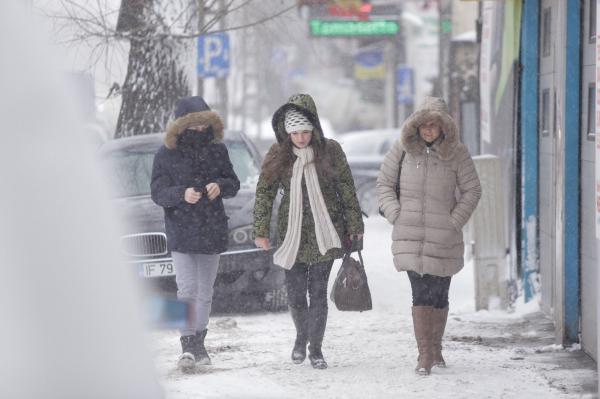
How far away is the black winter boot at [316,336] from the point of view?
303 inches

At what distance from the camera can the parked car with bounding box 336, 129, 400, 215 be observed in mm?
21906

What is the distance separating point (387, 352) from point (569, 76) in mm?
2063

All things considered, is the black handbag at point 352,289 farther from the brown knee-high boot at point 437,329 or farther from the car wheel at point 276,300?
the car wheel at point 276,300

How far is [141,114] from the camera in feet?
47.7

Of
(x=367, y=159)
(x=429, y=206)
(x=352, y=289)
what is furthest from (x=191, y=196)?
(x=367, y=159)

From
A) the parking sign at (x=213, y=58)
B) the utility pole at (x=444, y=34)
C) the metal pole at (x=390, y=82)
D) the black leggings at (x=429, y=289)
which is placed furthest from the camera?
the metal pole at (x=390, y=82)

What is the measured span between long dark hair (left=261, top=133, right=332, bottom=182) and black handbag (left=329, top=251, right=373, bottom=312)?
21.3 inches

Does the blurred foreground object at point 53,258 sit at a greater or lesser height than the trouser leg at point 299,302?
greater

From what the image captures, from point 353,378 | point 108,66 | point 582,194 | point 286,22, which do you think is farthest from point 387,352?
point 286,22

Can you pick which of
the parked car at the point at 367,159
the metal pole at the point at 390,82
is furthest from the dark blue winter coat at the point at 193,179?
the metal pole at the point at 390,82

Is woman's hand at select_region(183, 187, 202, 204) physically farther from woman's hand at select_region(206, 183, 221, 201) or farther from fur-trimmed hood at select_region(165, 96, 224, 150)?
fur-trimmed hood at select_region(165, 96, 224, 150)

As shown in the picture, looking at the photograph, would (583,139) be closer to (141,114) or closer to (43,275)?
(43,275)

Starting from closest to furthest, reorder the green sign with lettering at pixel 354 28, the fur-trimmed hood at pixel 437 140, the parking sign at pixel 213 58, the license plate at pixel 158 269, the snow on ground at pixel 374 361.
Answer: the snow on ground at pixel 374 361
the fur-trimmed hood at pixel 437 140
the license plate at pixel 158 269
the parking sign at pixel 213 58
the green sign with lettering at pixel 354 28

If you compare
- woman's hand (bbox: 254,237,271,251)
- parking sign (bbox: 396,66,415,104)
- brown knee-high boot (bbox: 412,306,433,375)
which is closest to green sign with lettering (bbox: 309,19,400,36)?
parking sign (bbox: 396,66,415,104)
